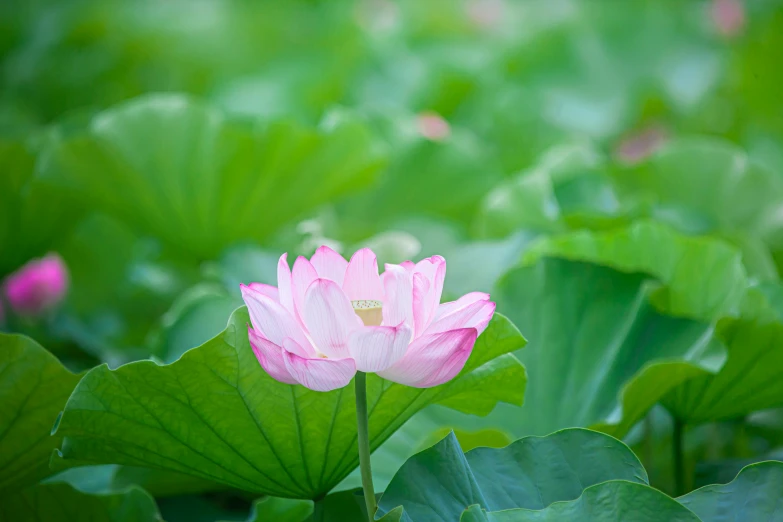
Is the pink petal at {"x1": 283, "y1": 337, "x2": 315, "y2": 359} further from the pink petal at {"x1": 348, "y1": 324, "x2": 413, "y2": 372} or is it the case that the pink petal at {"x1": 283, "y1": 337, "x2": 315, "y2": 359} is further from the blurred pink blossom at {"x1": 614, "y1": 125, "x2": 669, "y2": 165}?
the blurred pink blossom at {"x1": 614, "y1": 125, "x2": 669, "y2": 165}

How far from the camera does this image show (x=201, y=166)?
3.83ft

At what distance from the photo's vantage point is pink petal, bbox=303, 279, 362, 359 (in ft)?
1.69

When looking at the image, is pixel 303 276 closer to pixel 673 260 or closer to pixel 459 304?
pixel 459 304

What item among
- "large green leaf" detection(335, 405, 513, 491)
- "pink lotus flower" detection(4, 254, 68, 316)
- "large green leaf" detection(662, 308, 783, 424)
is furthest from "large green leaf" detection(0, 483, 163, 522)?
"large green leaf" detection(662, 308, 783, 424)

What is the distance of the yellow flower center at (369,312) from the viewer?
22.8 inches

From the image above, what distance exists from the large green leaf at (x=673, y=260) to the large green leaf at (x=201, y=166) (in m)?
0.42

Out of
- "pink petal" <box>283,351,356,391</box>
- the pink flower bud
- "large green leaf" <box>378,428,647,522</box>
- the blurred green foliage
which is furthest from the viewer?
the pink flower bud

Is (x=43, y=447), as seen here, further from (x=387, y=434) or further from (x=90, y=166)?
(x=90, y=166)

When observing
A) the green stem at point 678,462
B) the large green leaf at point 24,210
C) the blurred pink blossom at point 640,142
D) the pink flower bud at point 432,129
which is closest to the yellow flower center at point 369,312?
the green stem at point 678,462

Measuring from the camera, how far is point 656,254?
90 centimetres

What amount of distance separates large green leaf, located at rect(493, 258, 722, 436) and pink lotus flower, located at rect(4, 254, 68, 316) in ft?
2.32

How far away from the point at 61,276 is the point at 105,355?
193 millimetres

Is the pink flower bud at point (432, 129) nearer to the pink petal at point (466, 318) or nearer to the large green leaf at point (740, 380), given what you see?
the large green leaf at point (740, 380)

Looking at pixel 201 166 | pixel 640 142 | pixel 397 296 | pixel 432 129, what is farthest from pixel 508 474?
pixel 640 142
